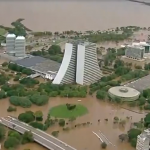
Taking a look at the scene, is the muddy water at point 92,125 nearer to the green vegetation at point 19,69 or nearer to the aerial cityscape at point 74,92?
the aerial cityscape at point 74,92

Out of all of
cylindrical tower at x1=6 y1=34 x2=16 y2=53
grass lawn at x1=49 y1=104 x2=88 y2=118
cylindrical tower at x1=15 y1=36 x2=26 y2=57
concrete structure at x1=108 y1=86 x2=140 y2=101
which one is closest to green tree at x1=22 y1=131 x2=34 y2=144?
grass lawn at x1=49 y1=104 x2=88 y2=118

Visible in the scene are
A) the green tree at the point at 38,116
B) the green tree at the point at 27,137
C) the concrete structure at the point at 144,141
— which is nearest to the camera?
the concrete structure at the point at 144,141

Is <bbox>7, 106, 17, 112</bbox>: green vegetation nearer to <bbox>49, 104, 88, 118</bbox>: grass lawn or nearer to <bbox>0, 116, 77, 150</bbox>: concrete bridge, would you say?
<bbox>0, 116, 77, 150</bbox>: concrete bridge

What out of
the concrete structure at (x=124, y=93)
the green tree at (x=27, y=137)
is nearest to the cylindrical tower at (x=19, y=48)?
the concrete structure at (x=124, y=93)

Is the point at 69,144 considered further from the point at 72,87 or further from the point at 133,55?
the point at 133,55

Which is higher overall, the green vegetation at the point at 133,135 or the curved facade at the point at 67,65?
the curved facade at the point at 67,65

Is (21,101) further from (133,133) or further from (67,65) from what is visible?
(133,133)

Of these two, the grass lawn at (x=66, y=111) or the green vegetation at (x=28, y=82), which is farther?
the green vegetation at (x=28, y=82)

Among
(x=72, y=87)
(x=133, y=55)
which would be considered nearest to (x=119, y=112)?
(x=72, y=87)
